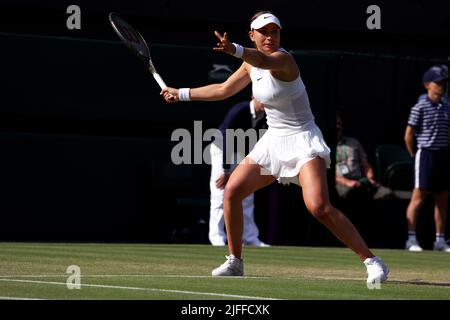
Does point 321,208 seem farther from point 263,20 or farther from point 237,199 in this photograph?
point 263,20

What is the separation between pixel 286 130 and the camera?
9.93m

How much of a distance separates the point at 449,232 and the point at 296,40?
11.2 feet

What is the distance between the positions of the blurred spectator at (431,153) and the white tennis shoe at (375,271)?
695cm

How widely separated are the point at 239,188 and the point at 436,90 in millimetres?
7137

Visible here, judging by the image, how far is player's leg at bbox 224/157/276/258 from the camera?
392 inches

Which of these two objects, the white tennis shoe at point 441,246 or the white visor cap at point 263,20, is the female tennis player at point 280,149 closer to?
the white visor cap at point 263,20

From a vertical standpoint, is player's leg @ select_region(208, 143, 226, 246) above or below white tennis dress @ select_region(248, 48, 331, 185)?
below

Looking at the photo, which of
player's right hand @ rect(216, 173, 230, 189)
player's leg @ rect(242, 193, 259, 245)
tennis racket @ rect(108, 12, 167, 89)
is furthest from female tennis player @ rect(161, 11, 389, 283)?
player's leg @ rect(242, 193, 259, 245)

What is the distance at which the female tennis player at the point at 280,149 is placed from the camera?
9547 mm

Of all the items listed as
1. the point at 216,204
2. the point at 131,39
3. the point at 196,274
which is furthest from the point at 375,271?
the point at 216,204

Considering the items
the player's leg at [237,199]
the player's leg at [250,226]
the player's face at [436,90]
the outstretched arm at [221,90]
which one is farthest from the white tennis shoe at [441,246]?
the outstretched arm at [221,90]

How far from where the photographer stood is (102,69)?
54.9ft

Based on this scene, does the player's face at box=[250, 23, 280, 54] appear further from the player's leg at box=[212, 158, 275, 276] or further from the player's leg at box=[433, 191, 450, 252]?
the player's leg at box=[433, 191, 450, 252]
